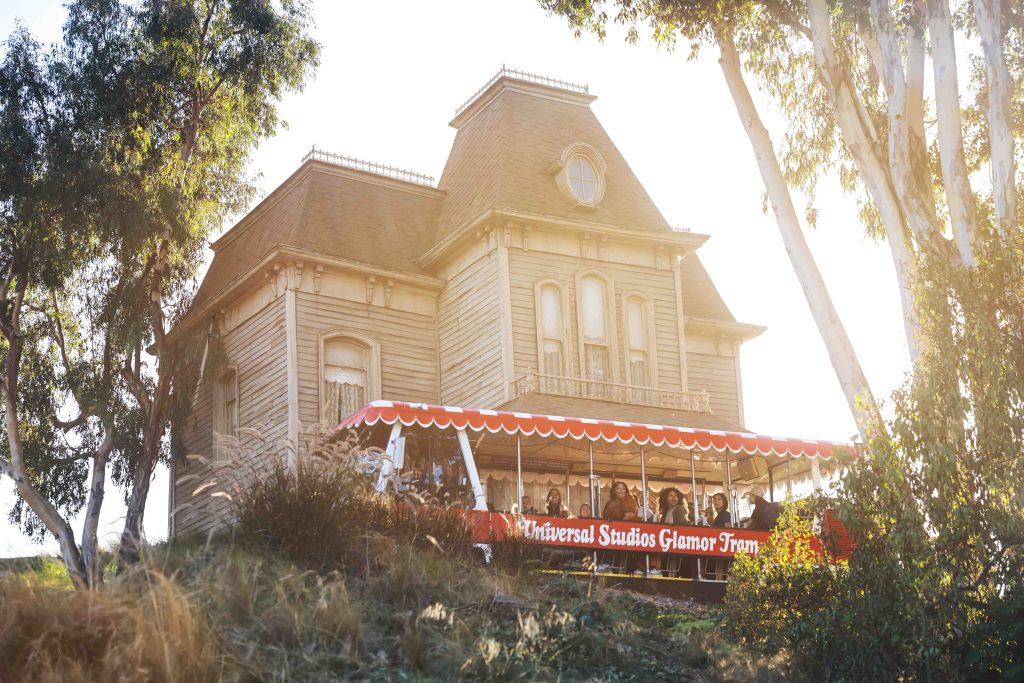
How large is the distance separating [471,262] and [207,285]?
7.77 meters

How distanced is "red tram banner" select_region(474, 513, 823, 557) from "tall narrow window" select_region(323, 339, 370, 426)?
921 centimetres

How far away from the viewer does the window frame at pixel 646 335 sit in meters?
28.0

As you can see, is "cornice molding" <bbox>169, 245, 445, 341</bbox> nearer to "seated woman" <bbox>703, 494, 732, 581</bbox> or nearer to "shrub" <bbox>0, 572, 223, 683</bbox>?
"seated woman" <bbox>703, 494, 732, 581</bbox>

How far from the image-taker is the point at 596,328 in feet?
91.8

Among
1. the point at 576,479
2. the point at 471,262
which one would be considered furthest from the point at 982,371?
the point at 471,262

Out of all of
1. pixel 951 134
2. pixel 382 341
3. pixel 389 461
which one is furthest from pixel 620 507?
pixel 382 341

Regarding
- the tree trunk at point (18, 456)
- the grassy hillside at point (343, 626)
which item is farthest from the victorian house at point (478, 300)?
the grassy hillside at point (343, 626)

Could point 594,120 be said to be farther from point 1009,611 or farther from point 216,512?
point 1009,611

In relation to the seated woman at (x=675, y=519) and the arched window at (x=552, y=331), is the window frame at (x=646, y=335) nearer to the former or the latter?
the arched window at (x=552, y=331)

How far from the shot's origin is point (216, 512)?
27.4m

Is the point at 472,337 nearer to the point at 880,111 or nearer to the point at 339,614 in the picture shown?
the point at 880,111

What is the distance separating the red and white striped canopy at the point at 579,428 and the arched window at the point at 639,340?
580cm

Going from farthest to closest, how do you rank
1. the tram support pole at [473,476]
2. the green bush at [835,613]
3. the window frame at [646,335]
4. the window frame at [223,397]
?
the window frame at [223,397], the window frame at [646,335], the tram support pole at [473,476], the green bush at [835,613]

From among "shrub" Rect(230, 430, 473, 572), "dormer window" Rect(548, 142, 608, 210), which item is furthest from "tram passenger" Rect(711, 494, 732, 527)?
"dormer window" Rect(548, 142, 608, 210)
